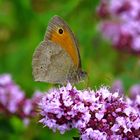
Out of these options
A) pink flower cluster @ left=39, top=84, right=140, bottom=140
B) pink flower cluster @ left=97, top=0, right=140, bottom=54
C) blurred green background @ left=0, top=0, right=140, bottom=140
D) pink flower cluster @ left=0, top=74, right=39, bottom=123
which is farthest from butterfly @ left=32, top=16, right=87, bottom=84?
pink flower cluster @ left=97, top=0, right=140, bottom=54

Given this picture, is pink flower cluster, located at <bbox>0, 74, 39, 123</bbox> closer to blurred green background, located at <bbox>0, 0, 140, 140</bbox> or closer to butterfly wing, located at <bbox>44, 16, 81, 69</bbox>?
blurred green background, located at <bbox>0, 0, 140, 140</bbox>

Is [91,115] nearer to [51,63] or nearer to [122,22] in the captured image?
[51,63]

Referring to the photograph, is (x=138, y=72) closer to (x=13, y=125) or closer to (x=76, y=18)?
(x=76, y=18)

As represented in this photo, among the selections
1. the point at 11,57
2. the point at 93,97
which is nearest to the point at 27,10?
the point at 11,57

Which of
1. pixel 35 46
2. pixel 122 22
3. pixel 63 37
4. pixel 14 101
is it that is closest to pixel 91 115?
pixel 63 37

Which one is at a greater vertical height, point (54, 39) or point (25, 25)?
point (25, 25)

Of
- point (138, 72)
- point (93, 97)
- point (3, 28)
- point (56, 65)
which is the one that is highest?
point (3, 28)

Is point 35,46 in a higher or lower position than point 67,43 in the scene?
higher
